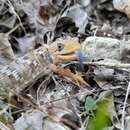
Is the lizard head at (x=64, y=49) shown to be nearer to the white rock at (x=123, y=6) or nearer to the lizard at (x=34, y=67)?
the lizard at (x=34, y=67)

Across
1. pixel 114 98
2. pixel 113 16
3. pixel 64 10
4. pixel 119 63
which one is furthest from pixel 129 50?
pixel 64 10

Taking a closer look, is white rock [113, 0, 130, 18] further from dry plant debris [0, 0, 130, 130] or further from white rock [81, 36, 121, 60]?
white rock [81, 36, 121, 60]

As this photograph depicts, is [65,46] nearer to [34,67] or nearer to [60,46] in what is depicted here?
[60,46]

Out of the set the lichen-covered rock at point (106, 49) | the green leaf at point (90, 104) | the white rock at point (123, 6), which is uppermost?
the white rock at point (123, 6)

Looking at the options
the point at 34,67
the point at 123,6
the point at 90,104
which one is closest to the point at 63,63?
the point at 34,67

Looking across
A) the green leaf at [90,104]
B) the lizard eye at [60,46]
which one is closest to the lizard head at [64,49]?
the lizard eye at [60,46]

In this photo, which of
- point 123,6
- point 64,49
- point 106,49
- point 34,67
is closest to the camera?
point 34,67

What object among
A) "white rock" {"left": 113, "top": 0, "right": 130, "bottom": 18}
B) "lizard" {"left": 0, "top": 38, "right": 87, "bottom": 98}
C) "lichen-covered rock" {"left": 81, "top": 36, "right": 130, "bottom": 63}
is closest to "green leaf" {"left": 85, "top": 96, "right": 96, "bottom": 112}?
"lizard" {"left": 0, "top": 38, "right": 87, "bottom": 98}
